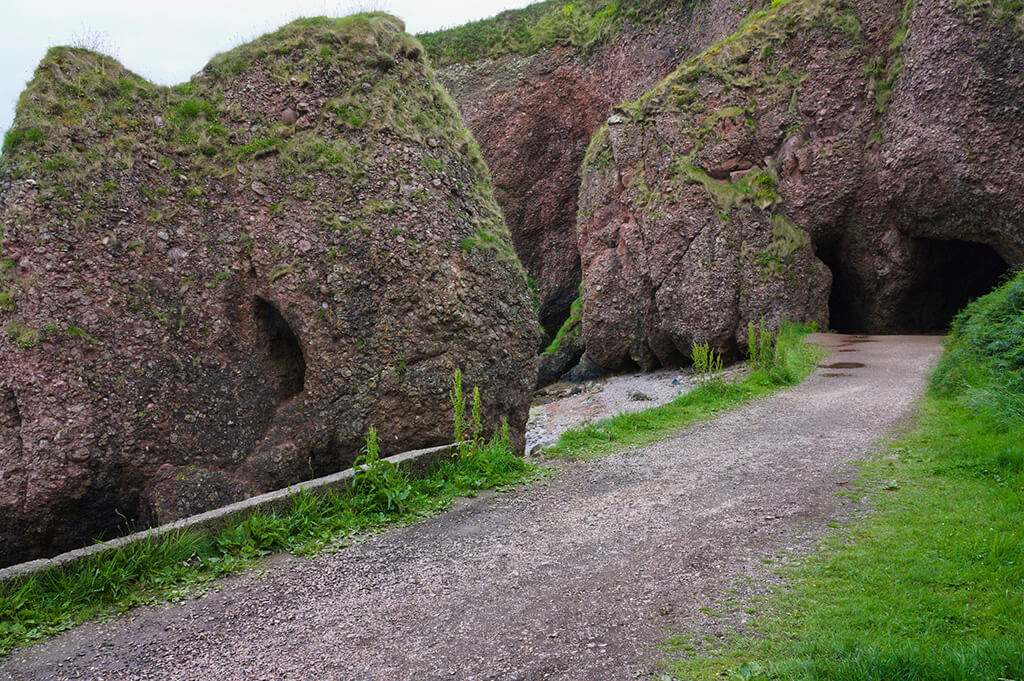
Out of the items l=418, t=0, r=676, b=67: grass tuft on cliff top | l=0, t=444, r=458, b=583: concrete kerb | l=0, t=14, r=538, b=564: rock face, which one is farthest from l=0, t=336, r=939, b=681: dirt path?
l=418, t=0, r=676, b=67: grass tuft on cliff top

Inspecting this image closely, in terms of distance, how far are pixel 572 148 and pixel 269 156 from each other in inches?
1041

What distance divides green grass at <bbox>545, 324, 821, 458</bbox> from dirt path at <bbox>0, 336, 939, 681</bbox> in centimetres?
145

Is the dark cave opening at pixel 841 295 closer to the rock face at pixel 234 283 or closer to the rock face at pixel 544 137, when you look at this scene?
the rock face at pixel 234 283

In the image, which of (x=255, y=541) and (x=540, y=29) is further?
(x=540, y=29)

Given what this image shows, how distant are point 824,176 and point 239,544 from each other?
17425mm

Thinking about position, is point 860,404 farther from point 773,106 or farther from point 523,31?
point 523,31

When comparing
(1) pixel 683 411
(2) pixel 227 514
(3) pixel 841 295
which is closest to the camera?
(2) pixel 227 514

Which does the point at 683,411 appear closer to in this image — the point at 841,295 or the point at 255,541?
the point at 255,541

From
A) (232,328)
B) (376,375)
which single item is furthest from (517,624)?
(232,328)

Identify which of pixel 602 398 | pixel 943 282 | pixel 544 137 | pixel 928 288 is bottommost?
pixel 602 398

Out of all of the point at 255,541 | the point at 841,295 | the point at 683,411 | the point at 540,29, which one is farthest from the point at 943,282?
the point at 540,29

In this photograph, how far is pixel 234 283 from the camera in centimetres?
727

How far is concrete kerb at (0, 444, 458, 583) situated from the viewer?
441 centimetres

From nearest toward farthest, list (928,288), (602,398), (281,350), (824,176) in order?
(281,350), (824,176), (928,288), (602,398)
